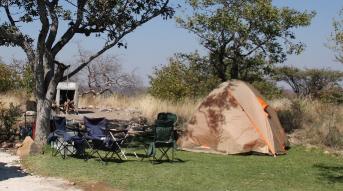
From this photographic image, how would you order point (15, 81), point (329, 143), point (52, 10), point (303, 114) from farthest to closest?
point (15, 81) → point (303, 114) → point (329, 143) → point (52, 10)

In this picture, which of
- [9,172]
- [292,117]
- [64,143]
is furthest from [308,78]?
[9,172]

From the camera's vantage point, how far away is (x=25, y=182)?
31.0 ft

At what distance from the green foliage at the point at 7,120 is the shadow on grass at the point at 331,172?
7.86 m

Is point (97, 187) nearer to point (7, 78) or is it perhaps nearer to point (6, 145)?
point (6, 145)

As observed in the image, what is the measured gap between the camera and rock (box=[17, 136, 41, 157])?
1218 centimetres

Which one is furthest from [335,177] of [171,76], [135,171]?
[171,76]

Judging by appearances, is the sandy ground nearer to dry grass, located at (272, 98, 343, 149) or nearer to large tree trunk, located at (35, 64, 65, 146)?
large tree trunk, located at (35, 64, 65, 146)

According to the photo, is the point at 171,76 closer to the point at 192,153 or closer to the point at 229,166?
the point at 192,153

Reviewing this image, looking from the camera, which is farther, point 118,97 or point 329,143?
point 118,97

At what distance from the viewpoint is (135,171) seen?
1047 cm

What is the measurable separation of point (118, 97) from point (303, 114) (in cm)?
1309

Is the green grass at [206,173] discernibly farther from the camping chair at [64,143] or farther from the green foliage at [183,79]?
the green foliage at [183,79]

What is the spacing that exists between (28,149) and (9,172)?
1.76 m

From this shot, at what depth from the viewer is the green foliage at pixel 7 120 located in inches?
581
